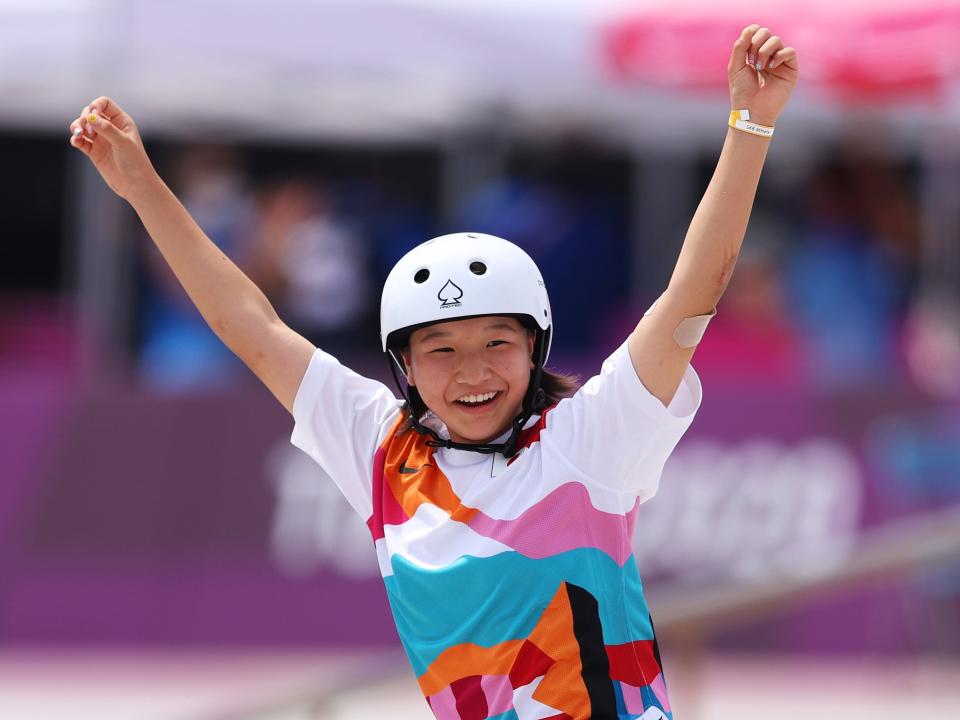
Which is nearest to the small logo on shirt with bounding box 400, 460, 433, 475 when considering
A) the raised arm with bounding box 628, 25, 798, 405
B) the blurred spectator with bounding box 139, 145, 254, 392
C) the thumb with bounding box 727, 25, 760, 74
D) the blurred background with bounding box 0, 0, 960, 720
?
the raised arm with bounding box 628, 25, 798, 405

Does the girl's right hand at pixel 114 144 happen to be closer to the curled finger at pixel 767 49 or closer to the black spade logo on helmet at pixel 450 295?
the black spade logo on helmet at pixel 450 295

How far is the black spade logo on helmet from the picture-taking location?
383cm

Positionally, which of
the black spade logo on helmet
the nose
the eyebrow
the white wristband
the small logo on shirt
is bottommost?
the small logo on shirt

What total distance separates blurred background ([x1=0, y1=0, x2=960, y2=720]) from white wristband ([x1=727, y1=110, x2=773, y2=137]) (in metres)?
4.94

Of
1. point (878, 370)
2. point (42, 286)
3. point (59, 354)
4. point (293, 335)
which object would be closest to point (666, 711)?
point (293, 335)

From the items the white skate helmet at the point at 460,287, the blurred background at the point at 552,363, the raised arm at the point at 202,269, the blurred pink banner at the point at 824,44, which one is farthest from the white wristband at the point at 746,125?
the blurred pink banner at the point at 824,44

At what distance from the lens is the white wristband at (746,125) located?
3562mm

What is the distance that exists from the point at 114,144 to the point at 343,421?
905 mm

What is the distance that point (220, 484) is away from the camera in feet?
34.3

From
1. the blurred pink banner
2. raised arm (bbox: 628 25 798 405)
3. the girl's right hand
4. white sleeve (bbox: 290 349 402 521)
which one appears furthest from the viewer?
the blurred pink banner

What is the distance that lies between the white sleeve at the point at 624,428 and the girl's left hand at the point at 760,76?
0.59 metres

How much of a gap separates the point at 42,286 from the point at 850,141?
8.56m

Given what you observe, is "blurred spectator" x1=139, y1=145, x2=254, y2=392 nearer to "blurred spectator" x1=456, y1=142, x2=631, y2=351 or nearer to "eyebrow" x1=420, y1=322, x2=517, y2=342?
"blurred spectator" x1=456, y1=142, x2=631, y2=351

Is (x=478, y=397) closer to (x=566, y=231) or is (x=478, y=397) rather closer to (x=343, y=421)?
(x=343, y=421)
